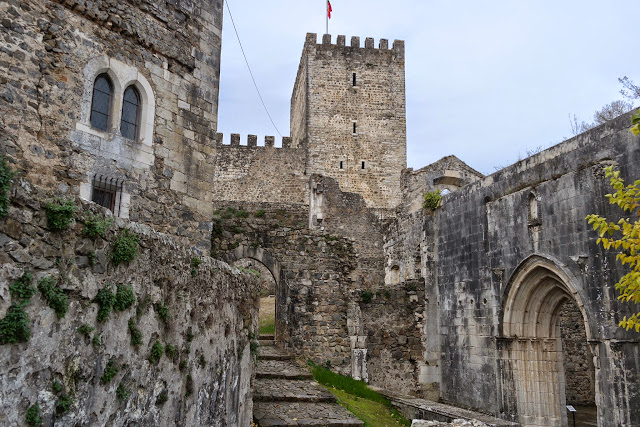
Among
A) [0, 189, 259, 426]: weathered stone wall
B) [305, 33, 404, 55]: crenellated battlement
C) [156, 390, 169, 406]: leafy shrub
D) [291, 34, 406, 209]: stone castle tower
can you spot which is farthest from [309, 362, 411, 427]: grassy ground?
[305, 33, 404, 55]: crenellated battlement

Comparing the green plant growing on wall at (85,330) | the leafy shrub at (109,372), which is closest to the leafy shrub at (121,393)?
the leafy shrub at (109,372)

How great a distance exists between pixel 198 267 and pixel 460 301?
1077 cm

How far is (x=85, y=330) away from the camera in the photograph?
10.6ft

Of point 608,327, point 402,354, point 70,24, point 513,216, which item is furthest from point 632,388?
point 70,24

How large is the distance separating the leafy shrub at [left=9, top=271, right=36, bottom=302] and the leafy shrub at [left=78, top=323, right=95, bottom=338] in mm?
459

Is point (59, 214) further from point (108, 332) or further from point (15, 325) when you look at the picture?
point (108, 332)

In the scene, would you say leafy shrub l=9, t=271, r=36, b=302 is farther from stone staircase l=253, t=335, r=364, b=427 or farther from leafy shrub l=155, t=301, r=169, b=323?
stone staircase l=253, t=335, r=364, b=427

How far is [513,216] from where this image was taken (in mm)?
13141

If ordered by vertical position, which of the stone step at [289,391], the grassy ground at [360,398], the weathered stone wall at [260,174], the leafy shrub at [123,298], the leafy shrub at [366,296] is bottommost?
the grassy ground at [360,398]

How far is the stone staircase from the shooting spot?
28.9 ft

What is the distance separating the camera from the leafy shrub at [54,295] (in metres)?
2.89

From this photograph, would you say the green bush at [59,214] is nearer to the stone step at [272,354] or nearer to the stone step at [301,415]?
the stone step at [301,415]

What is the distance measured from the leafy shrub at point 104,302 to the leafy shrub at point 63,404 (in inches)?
19.5

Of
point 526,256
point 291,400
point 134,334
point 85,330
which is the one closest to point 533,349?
point 526,256
